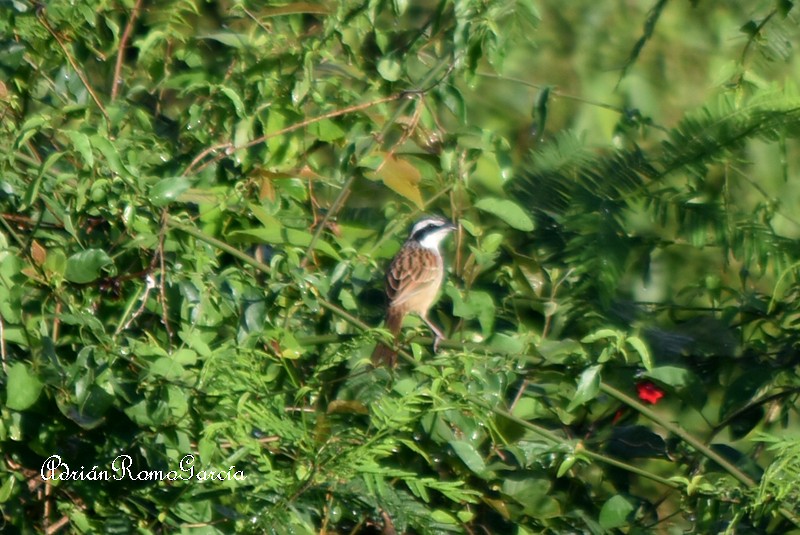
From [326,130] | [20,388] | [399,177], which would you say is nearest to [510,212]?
[399,177]

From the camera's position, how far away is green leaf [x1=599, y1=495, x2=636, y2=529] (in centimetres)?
388

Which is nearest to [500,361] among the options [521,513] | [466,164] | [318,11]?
[521,513]

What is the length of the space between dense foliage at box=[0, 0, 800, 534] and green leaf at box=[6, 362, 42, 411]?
0.03 feet

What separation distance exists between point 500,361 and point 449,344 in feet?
0.92

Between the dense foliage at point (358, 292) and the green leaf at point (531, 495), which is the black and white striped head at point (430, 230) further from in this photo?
the green leaf at point (531, 495)

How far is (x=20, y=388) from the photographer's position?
11.5 feet

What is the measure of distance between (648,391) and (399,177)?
1.13m

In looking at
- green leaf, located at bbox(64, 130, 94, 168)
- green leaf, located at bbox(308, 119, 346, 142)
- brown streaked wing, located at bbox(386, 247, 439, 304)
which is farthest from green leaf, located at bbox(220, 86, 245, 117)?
brown streaked wing, located at bbox(386, 247, 439, 304)

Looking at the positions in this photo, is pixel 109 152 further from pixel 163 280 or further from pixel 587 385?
pixel 587 385

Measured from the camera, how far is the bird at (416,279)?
4.31 metres

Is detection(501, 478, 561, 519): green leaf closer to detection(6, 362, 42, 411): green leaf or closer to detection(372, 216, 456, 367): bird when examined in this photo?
detection(372, 216, 456, 367): bird

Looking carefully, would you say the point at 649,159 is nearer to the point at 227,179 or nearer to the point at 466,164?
the point at 466,164

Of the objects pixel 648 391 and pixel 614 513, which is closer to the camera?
pixel 614 513

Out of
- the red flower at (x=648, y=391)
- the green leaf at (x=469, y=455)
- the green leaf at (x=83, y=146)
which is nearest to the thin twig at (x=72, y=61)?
the green leaf at (x=83, y=146)
